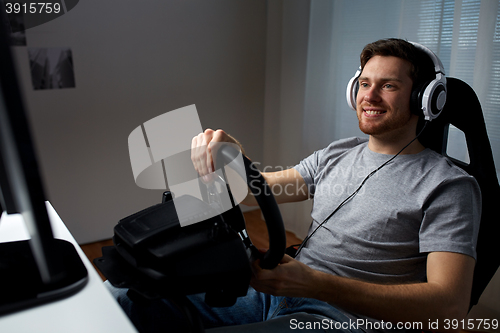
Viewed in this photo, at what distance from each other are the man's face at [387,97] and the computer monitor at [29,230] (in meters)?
0.85

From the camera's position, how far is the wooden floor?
2.38 m

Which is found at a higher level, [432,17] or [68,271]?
[432,17]

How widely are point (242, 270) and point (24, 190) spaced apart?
0.33 m

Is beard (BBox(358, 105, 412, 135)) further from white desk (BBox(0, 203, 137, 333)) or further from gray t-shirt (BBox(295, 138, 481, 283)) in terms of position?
white desk (BBox(0, 203, 137, 333))

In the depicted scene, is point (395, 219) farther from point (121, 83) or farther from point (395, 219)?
point (121, 83)

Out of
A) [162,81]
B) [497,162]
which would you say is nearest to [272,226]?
[497,162]

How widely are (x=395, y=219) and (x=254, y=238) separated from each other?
5.44ft

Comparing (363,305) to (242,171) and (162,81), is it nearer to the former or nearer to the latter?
(242,171)

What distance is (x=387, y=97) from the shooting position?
3.65 feet

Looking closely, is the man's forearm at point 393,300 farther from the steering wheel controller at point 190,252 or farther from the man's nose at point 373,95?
the man's nose at point 373,95

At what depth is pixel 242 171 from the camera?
611mm

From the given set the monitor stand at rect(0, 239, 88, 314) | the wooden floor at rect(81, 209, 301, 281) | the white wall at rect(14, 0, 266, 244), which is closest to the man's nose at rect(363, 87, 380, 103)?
the monitor stand at rect(0, 239, 88, 314)

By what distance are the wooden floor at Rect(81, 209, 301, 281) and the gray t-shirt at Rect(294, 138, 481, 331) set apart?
1245 millimetres

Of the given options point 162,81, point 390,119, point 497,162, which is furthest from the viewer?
point 162,81
